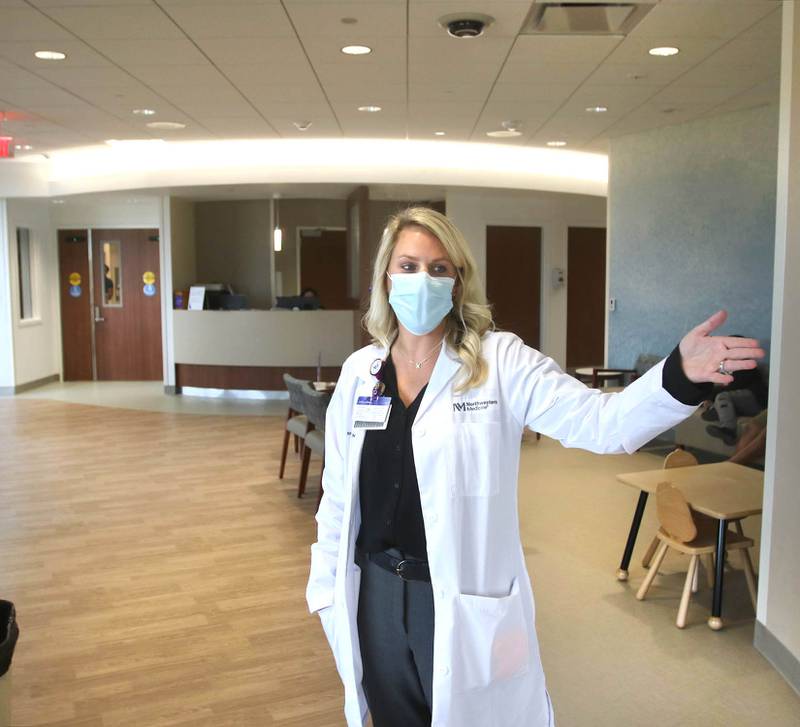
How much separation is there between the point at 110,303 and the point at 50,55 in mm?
8521

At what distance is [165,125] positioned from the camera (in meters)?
8.63

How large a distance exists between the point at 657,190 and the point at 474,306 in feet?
24.6

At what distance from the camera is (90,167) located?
38.5ft

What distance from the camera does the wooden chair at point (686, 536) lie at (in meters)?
4.12

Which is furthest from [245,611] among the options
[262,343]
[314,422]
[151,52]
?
[262,343]

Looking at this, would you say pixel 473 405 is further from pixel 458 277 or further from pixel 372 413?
pixel 458 277

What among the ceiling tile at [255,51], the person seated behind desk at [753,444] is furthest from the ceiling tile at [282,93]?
the person seated behind desk at [753,444]

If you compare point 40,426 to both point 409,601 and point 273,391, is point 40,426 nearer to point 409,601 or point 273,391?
point 273,391

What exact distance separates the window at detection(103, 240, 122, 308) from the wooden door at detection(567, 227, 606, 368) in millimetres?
7891

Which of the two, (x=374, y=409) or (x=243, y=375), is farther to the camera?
(x=243, y=375)

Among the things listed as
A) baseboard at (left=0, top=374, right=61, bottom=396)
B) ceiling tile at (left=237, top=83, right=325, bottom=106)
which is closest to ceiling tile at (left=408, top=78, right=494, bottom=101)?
ceiling tile at (left=237, top=83, right=325, bottom=106)

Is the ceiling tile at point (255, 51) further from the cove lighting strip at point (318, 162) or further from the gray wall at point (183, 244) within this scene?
the gray wall at point (183, 244)

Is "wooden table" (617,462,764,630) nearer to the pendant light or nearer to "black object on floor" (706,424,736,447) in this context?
"black object on floor" (706,424,736,447)

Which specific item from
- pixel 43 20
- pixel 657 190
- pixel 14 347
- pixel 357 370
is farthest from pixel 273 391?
pixel 357 370
